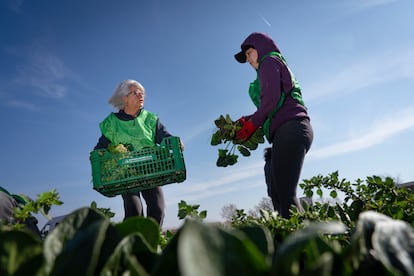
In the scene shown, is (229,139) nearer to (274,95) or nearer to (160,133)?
(274,95)

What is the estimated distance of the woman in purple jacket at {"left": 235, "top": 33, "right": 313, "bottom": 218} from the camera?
2975mm

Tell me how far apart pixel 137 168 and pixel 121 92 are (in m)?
1.62

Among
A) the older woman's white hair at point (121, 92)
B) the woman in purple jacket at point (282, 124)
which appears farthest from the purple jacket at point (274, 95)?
the older woman's white hair at point (121, 92)

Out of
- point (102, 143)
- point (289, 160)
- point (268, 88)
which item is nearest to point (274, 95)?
point (268, 88)

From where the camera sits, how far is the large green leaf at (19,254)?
1.43 feet

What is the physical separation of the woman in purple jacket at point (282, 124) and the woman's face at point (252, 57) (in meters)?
0.30

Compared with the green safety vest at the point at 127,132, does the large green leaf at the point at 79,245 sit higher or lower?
lower

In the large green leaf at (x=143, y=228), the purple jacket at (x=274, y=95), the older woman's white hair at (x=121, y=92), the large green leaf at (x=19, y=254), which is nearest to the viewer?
the large green leaf at (x=19, y=254)

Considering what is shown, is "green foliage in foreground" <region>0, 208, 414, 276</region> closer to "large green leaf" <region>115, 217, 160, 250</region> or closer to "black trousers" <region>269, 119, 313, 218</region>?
"large green leaf" <region>115, 217, 160, 250</region>

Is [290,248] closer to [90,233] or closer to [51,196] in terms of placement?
[90,233]

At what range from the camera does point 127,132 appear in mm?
4738

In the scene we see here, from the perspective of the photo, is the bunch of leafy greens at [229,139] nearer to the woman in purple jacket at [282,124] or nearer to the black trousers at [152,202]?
the woman in purple jacket at [282,124]

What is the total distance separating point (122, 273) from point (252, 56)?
359 centimetres

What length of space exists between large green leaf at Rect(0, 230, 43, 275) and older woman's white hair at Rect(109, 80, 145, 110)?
16.0 feet
